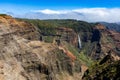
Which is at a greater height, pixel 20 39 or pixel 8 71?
pixel 20 39

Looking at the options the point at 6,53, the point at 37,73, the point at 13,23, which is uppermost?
the point at 13,23

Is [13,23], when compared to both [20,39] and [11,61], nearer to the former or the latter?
[20,39]

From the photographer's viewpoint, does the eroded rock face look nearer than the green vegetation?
No

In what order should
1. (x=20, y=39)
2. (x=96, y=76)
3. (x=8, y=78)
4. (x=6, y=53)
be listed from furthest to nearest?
(x=20, y=39) → (x=6, y=53) → (x=8, y=78) → (x=96, y=76)

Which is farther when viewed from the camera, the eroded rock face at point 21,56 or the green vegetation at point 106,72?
the eroded rock face at point 21,56

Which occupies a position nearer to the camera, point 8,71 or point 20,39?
point 8,71

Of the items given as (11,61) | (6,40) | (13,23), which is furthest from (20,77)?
(13,23)

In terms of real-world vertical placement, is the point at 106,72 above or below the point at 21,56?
above

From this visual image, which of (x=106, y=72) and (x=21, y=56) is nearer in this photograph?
(x=106, y=72)

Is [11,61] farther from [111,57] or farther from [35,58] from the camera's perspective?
[111,57]

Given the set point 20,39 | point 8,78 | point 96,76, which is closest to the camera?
point 96,76

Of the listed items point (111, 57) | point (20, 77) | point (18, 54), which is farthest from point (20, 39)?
point (111, 57)
